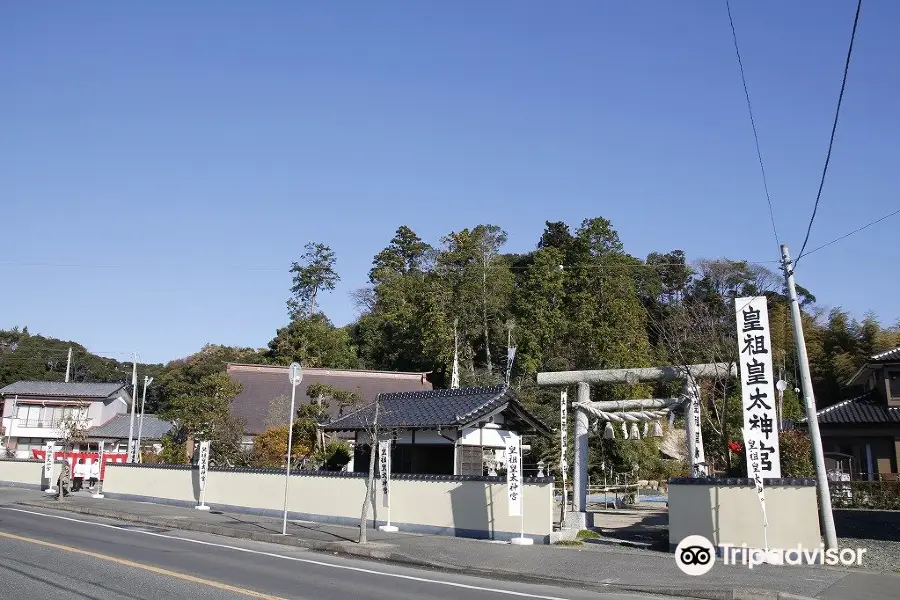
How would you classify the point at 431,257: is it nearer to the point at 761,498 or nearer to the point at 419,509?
the point at 419,509

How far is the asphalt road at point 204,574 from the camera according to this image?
939 centimetres

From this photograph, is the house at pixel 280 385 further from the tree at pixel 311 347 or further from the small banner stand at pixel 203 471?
the small banner stand at pixel 203 471

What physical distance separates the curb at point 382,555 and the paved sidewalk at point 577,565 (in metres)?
0.01

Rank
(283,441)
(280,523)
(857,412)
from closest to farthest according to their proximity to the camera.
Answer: (280,523)
(283,441)
(857,412)

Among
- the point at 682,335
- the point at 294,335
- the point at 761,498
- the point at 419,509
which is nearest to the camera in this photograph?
the point at 761,498

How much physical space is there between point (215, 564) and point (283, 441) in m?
19.1

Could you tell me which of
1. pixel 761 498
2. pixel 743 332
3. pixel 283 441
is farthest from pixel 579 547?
pixel 283 441

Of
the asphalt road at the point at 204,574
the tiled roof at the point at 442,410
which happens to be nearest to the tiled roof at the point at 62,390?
the tiled roof at the point at 442,410

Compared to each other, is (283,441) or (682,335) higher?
(682,335)

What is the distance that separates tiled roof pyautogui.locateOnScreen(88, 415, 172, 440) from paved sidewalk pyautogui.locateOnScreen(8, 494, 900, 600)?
36837 mm

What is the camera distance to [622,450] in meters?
34.7

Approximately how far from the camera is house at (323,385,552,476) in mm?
20500

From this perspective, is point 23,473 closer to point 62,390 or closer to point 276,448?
point 276,448

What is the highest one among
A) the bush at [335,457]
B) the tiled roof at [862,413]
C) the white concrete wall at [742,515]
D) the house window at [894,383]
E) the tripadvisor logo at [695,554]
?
the house window at [894,383]
